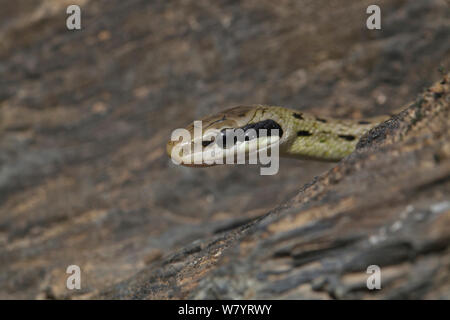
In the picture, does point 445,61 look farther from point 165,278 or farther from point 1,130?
point 1,130

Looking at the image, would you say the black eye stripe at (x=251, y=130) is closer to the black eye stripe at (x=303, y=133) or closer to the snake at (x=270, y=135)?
the snake at (x=270, y=135)

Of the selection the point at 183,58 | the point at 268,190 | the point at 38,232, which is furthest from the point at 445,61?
the point at 38,232

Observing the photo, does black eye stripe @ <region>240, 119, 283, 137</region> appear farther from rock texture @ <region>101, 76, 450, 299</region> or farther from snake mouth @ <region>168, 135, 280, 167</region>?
rock texture @ <region>101, 76, 450, 299</region>

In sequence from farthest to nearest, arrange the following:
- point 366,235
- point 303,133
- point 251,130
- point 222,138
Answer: point 303,133 → point 251,130 → point 222,138 → point 366,235

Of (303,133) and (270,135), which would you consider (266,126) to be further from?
(303,133)

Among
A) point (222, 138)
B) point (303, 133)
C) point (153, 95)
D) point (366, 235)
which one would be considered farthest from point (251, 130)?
point (153, 95)

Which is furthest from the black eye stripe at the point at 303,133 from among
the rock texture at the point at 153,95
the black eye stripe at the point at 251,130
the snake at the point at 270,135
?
the rock texture at the point at 153,95
